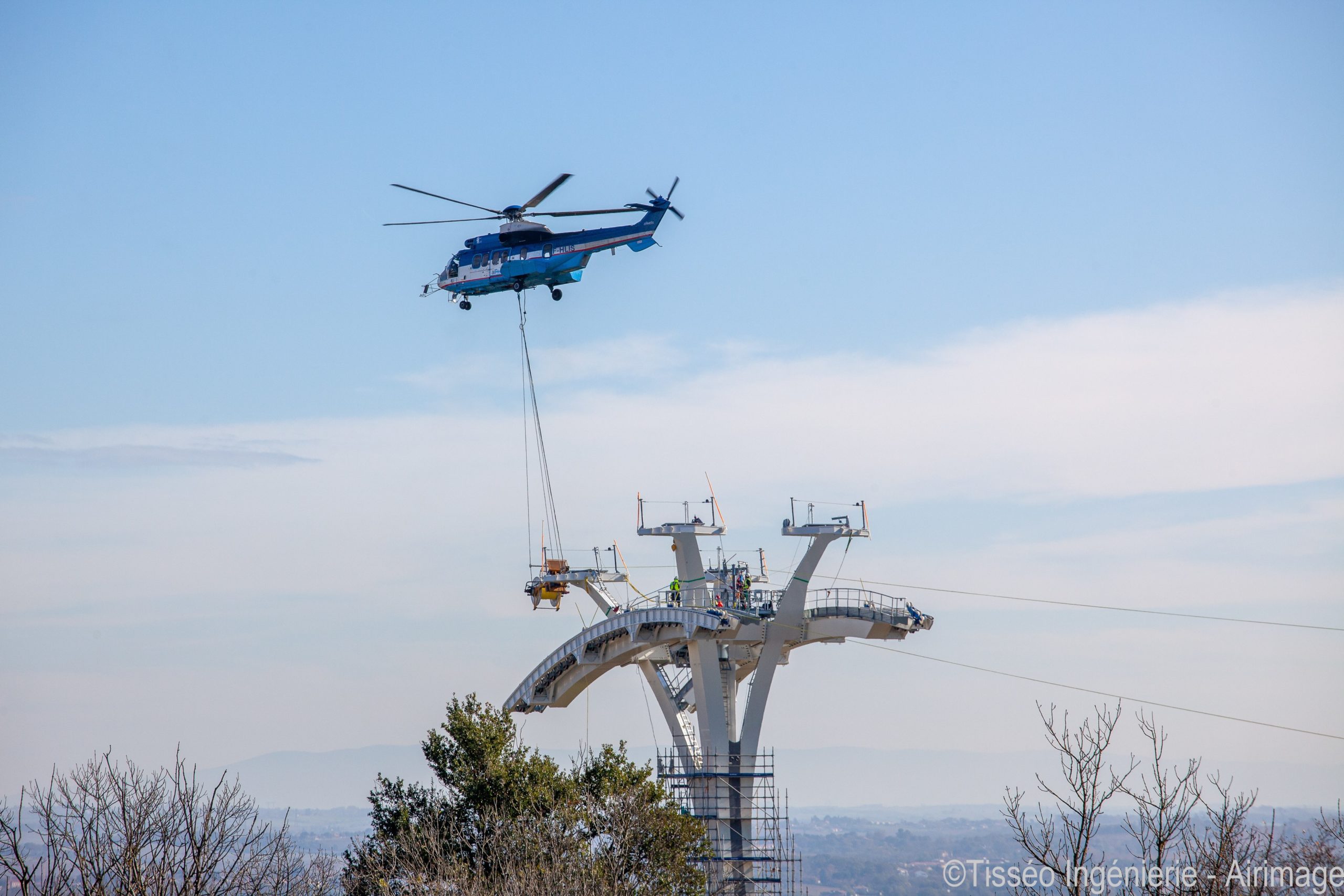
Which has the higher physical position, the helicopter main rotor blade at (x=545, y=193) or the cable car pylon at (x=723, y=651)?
the helicopter main rotor blade at (x=545, y=193)

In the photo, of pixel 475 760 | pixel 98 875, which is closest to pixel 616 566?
pixel 475 760

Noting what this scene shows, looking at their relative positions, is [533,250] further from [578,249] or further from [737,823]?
[737,823]

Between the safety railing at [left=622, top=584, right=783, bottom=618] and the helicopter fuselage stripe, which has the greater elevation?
the helicopter fuselage stripe

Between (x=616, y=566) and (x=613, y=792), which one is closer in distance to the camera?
(x=613, y=792)

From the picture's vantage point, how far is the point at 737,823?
178ft

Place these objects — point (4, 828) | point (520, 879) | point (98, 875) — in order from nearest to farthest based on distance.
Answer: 1. point (4, 828)
2. point (98, 875)
3. point (520, 879)

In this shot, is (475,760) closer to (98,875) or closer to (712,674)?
(712,674)

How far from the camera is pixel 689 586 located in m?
56.5

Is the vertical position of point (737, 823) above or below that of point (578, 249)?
below

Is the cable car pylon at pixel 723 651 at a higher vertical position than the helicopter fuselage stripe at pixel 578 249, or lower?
lower

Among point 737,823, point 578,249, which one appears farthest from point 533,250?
point 737,823

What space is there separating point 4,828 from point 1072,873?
18.6 metres

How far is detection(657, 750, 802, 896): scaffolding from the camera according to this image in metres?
52.9

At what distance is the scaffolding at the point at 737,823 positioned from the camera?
→ 52.9 m
